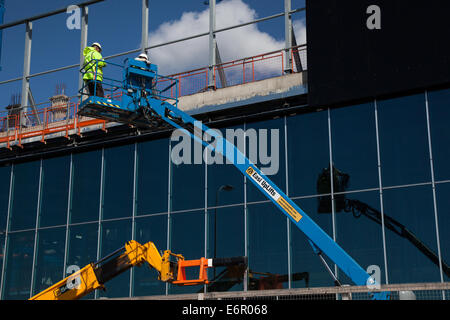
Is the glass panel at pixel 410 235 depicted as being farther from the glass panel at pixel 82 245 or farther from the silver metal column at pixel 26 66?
the silver metal column at pixel 26 66

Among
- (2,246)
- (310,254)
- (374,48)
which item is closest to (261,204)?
(310,254)

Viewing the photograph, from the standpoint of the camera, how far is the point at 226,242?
62.2 feet

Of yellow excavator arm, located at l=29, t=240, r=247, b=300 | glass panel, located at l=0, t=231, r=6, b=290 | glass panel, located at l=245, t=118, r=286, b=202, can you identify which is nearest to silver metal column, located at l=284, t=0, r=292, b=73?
glass panel, located at l=245, t=118, r=286, b=202

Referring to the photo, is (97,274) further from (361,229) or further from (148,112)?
(361,229)

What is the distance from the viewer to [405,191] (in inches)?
648

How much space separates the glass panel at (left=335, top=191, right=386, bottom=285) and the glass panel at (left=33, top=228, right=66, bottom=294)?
10.9 m

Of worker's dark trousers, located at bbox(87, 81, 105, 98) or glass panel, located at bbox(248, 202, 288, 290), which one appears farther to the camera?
glass panel, located at bbox(248, 202, 288, 290)

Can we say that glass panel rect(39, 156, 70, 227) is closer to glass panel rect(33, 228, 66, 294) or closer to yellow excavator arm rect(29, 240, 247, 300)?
glass panel rect(33, 228, 66, 294)

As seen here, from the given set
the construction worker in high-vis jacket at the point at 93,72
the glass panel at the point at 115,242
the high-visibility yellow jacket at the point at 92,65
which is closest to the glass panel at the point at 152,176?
the glass panel at the point at 115,242

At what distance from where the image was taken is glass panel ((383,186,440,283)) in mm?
15711
